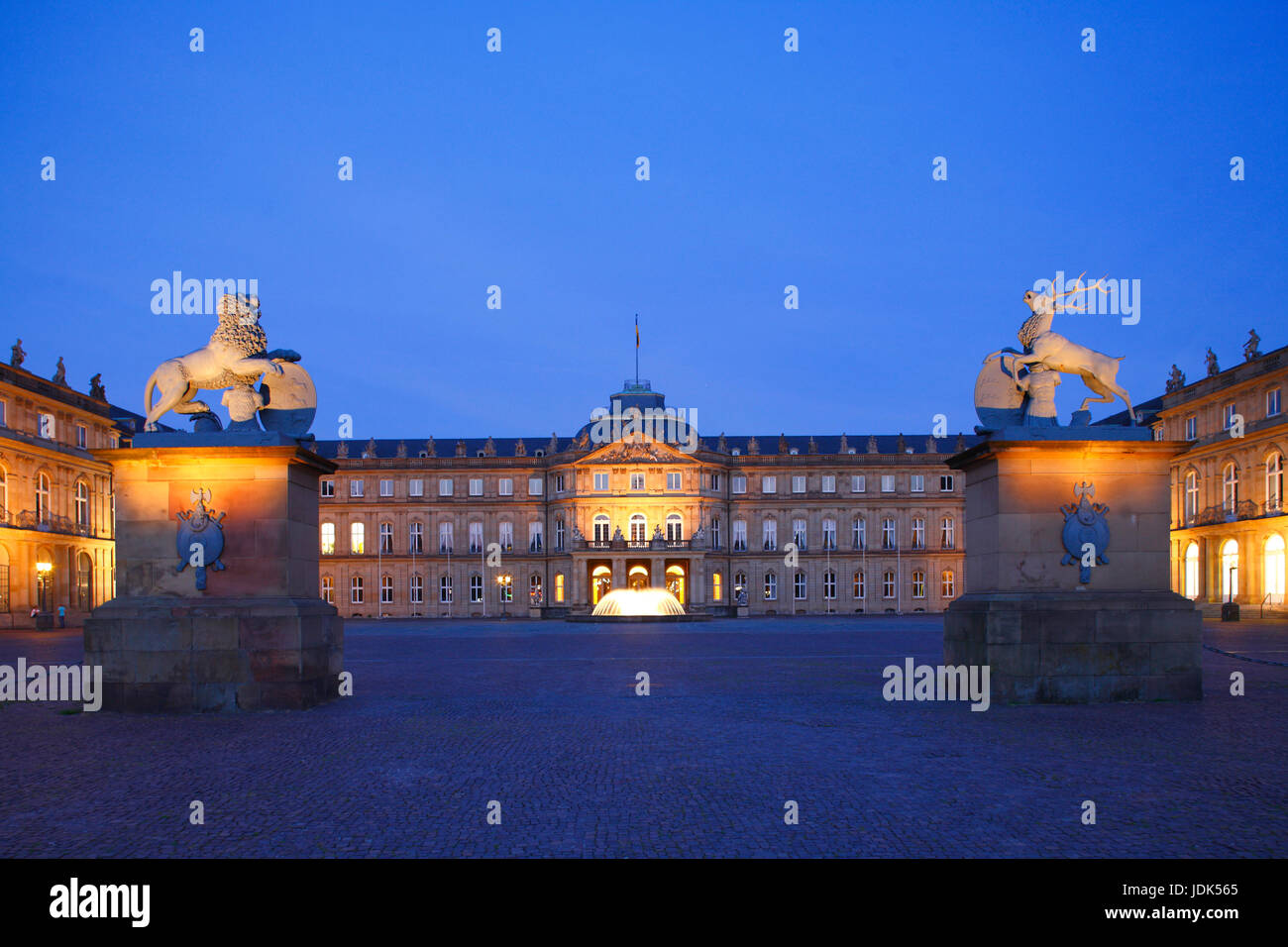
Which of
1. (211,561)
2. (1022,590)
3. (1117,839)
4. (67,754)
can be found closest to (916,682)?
(1022,590)

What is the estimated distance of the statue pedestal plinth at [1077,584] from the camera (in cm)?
1470

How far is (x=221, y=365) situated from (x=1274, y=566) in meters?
58.7

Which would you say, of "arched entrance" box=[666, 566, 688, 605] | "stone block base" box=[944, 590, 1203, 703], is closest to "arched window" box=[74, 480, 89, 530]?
"arched entrance" box=[666, 566, 688, 605]

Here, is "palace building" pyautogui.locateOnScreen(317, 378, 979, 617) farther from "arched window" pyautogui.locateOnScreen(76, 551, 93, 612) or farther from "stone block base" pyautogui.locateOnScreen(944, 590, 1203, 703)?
"stone block base" pyautogui.locateOnScreen(944, 590, 1203, 703)

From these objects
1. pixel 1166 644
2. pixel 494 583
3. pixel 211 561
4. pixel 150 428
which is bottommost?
pixel 494 583

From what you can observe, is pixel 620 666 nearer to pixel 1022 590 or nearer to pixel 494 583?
pixel 1022 590

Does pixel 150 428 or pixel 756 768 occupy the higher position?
pixel 150 428

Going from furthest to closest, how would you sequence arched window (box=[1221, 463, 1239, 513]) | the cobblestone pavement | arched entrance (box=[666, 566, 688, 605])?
arched entrance (box=[666, 566, 688, 605]), arched window (box=[1221, 463, 1239, 513]), the cobblestone pavement

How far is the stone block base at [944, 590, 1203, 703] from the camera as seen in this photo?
1467 centimetres

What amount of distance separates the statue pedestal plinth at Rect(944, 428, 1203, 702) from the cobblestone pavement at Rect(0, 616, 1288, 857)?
648mm

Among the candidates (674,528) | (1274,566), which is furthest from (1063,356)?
(674,528)

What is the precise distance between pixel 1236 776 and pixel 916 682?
8184mm

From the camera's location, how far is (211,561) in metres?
15.1
